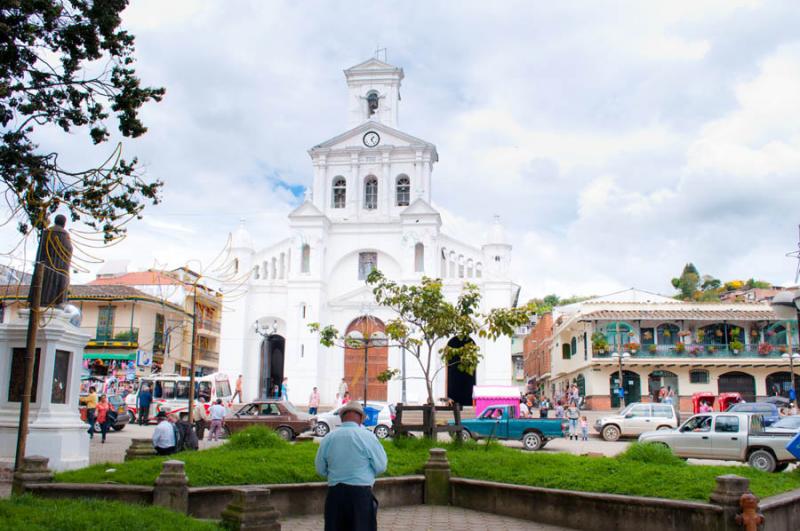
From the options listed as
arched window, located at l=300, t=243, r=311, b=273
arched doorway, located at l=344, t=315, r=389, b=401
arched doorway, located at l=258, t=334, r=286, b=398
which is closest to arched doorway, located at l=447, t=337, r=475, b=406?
arched doorway, located at l=344, t=315, r=389, b=401

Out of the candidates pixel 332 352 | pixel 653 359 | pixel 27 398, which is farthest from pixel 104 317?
pixel 27 398

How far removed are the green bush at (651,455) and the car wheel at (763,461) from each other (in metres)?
5.23

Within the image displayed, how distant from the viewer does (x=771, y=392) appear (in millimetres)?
39781

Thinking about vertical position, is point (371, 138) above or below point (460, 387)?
above

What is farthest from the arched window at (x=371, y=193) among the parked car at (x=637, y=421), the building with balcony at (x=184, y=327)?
the parked car at (x=637, y=421)

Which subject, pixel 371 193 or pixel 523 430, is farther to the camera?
pixel 371 193

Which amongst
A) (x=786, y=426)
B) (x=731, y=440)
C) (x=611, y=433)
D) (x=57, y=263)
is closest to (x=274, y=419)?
(x=57, y=263)

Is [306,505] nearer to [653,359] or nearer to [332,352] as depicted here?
[332,352]

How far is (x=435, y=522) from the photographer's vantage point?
10.2 m

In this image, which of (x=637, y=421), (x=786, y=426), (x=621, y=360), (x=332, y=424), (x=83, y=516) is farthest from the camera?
(x=621, y=360)

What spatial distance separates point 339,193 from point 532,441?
2306 centimetres

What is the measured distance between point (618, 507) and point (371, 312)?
92.2 ft

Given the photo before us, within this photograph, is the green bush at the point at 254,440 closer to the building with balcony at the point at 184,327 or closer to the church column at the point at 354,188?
the church column at the point at 354,188

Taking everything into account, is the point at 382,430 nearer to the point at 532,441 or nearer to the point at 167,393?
the point at 532,441
